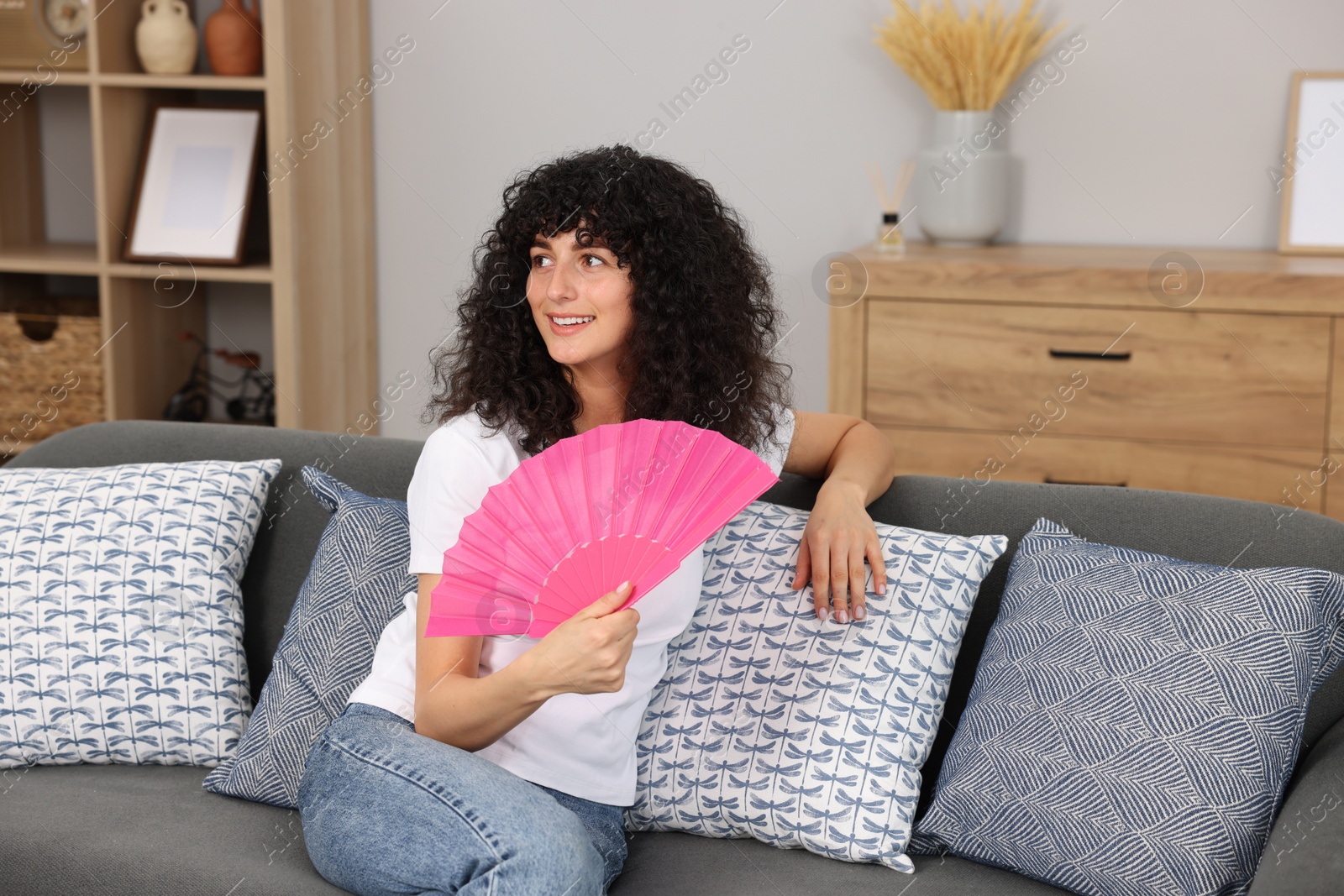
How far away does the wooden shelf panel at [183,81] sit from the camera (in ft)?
10.5

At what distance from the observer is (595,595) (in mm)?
1328

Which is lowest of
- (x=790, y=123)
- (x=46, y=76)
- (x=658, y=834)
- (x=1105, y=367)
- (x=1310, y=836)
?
(x=658, y=834)

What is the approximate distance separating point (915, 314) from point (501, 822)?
1877 mm

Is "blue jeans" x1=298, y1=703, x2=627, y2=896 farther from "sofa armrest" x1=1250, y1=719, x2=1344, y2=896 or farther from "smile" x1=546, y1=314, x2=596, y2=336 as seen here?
"sofa armrest" x1=1250, y1=719, x2=1344, y2=896

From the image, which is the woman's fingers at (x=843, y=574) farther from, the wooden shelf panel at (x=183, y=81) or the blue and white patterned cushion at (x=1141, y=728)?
the wooden shelf panel at (x=183, y=81)

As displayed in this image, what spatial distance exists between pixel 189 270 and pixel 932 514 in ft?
7.65

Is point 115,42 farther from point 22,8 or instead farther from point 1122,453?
point 1122,453

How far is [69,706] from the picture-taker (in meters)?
1.74

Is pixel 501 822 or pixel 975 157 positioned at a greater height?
pixel 975 157

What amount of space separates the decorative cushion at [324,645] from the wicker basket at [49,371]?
6.26 feet

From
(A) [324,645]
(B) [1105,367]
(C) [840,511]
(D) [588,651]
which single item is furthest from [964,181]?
(D) [588,651]

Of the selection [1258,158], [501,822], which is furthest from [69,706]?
[1258,158]

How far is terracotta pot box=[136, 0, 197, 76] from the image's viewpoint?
3.28 meters

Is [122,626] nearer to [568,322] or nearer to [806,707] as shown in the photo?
[568,322]
